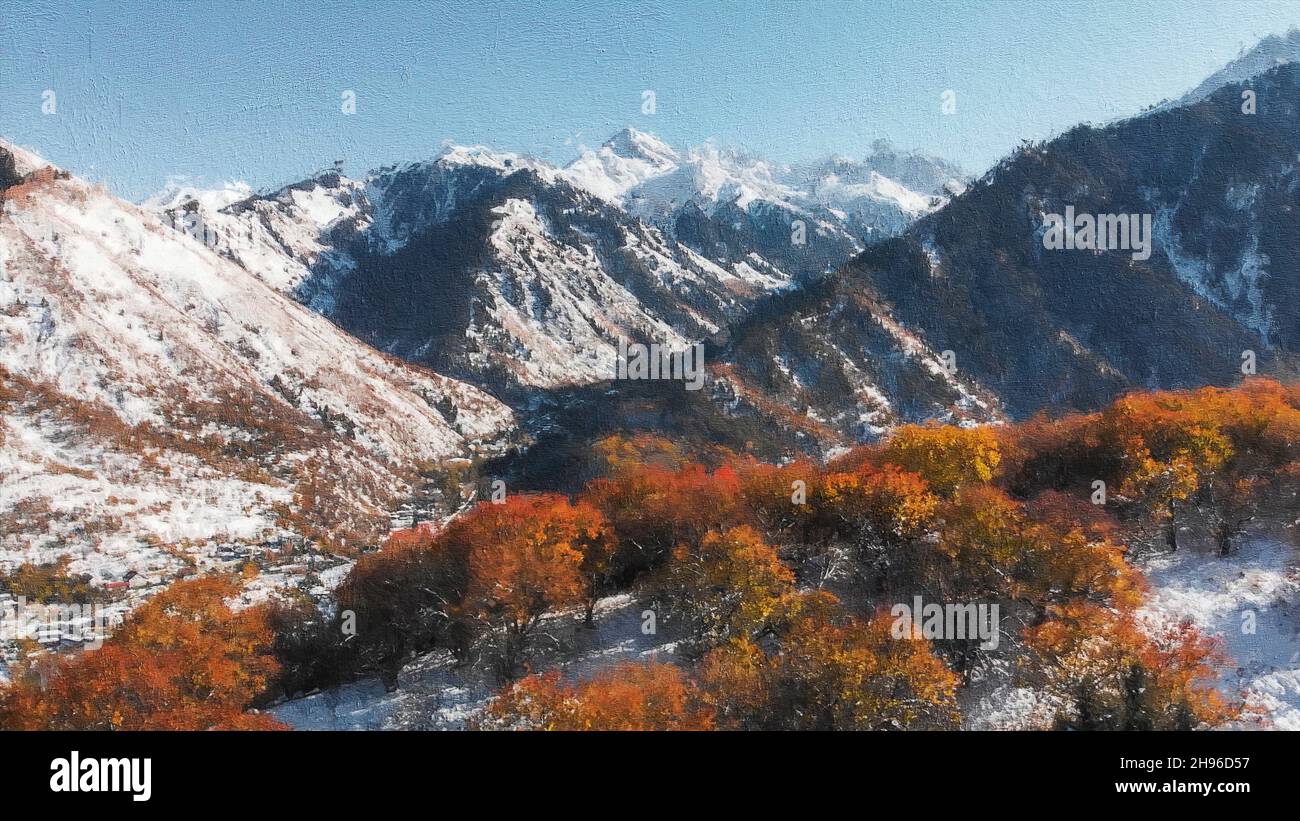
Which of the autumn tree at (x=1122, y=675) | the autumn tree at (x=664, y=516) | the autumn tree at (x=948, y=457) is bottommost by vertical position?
the autumn tree at (x=1122, y=675)

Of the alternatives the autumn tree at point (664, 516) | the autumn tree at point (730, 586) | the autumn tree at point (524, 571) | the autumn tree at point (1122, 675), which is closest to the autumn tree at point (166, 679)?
the autumn tree at point (524, 571)

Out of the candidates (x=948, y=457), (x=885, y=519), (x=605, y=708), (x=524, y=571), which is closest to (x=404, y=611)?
(x=524, y=571)

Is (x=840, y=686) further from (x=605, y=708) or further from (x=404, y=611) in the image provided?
(x=404, y=611)

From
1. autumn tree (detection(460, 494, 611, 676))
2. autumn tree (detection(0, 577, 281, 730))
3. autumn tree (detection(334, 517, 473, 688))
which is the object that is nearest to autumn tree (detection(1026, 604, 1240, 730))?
autumn tree (detection(460, 494, 611, 676))

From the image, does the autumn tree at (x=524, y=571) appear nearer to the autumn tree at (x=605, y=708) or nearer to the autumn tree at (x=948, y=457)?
the autumn tree at (x=605, y=708)

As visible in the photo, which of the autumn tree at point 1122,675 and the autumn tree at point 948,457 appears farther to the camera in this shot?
the autumn tree at point 948,457
